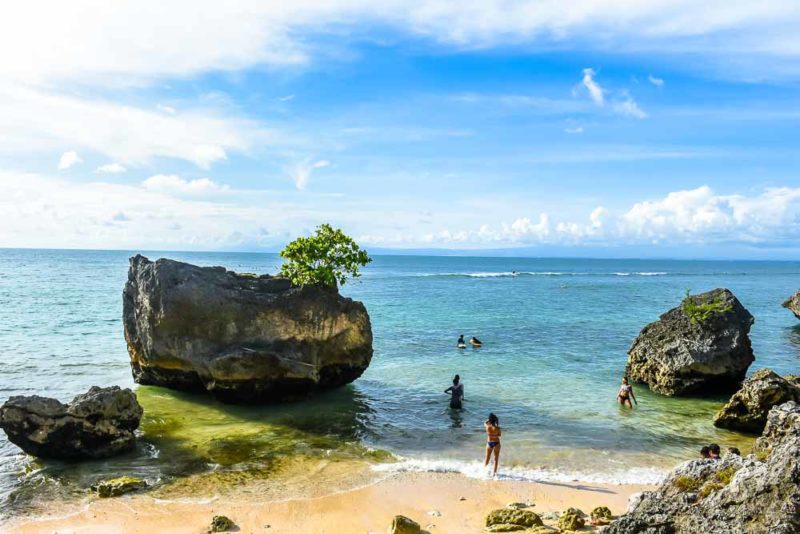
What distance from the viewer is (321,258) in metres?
25.5

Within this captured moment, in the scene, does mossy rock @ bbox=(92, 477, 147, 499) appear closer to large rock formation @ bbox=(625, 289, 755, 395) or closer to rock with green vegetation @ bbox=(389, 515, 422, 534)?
rock with green vegetation @ bbox=(389, 515, 422, 534)

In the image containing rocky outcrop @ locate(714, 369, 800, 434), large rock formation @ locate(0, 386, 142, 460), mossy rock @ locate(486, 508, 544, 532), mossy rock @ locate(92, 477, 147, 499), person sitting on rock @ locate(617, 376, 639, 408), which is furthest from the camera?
person sitting on rock @ locate(617, 376, 639, 408)

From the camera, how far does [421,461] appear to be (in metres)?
18.2

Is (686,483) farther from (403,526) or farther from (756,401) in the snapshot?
(756,401)

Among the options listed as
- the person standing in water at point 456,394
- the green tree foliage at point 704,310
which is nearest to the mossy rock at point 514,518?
the person standing in water at point 456,394

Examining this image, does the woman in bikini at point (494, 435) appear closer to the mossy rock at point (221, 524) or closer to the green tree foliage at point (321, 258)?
the mossy rock at point (221, 524)

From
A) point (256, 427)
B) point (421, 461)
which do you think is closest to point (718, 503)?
point (421, 461)

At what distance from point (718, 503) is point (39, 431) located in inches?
728

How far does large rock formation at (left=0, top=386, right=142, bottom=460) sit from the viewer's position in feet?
57.4

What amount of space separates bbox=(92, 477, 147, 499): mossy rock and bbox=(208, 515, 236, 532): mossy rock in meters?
3.41

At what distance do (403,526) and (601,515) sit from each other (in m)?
4.86

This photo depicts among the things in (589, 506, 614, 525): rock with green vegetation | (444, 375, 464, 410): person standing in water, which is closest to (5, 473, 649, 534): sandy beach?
(589, 506, 614, 525): rock with green vegetation

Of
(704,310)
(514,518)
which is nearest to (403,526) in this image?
(514,518)

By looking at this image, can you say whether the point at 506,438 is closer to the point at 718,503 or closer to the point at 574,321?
the point at 718,503
